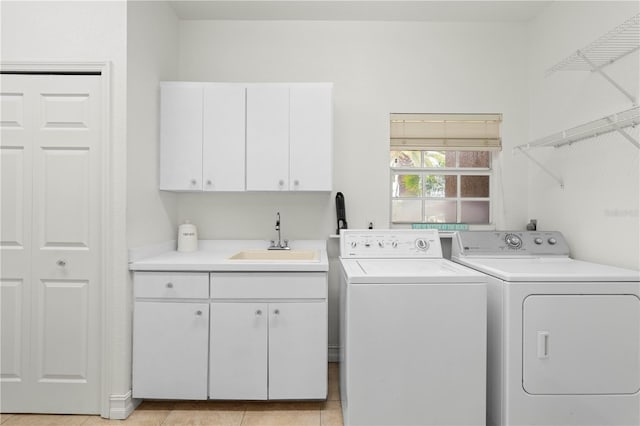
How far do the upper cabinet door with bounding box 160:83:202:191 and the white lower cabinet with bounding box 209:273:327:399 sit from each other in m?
0.91

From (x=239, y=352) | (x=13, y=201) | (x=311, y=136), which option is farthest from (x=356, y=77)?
(x=13, y=201)

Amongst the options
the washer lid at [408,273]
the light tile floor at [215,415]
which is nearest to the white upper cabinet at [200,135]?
the washer lid at [408,273]

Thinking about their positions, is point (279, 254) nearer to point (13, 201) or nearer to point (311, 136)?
point (311, 136)

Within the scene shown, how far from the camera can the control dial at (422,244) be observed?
7.54 feet

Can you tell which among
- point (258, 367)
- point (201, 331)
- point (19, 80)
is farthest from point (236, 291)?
point (19, 80)

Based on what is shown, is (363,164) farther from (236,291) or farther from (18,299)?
(18,299)

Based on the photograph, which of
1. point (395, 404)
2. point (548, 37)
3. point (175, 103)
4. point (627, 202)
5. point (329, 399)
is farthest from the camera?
point (548, 37)

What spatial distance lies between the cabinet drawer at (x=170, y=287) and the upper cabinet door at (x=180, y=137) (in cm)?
67

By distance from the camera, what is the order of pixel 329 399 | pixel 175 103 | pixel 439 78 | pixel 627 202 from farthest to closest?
pixel 439 78
pixel 175 103
pixel 329 399
pixel 627 202

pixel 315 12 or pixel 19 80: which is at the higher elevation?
pixel 315 12

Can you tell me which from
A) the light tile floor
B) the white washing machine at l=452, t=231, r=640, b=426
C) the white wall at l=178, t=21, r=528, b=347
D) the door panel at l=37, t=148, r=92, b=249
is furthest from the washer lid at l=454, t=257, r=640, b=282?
the door panel at l=37, t=148, r=92, b=249

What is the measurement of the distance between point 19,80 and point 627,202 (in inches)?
137

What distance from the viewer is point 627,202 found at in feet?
6.05

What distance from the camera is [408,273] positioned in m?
1.67
